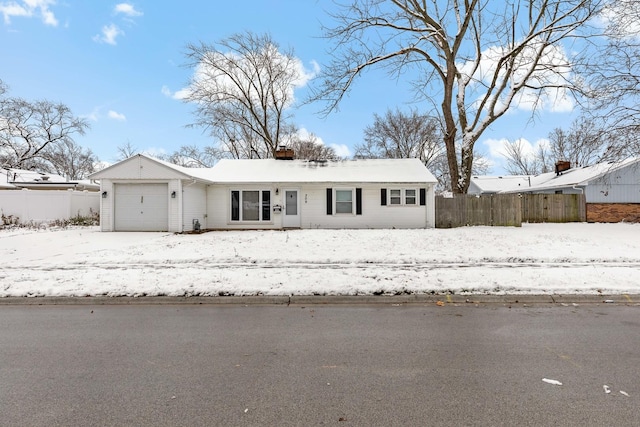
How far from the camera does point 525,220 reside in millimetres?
22969

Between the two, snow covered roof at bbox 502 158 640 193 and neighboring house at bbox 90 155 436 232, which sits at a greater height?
snow covered roof at bbox 502 158 640 193

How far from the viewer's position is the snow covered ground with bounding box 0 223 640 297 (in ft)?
22.4

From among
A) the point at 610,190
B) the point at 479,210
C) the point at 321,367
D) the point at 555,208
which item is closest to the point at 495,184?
the point at 610,190

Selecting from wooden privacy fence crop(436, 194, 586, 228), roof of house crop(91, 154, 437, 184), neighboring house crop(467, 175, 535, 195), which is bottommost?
wooden privacy fence crop(436, 194, 586, 228)

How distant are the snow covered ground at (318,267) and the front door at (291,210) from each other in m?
5.90

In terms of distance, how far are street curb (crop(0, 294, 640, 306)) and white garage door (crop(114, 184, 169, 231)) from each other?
435 inches

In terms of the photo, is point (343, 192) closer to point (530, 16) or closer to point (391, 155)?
point (530, 16)

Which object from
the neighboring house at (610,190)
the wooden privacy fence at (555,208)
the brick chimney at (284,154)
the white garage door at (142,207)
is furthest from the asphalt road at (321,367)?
the neighboring house at (610,190)

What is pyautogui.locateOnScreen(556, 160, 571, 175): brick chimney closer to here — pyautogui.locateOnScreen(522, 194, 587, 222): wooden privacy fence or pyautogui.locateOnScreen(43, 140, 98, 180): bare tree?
pyautogui.locateOnScreen(522, 194, 587, 222): wooden privacy fence

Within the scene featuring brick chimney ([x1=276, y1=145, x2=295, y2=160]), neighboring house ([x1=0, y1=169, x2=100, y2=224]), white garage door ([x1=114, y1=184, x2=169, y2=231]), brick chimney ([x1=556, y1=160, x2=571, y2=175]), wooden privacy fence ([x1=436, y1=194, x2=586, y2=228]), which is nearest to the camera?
white garage door ([x1=114, y1=184, x2=169, y2=231])

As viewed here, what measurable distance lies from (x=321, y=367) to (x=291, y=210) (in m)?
16.0

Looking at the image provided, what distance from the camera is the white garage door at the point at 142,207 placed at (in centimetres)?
1728

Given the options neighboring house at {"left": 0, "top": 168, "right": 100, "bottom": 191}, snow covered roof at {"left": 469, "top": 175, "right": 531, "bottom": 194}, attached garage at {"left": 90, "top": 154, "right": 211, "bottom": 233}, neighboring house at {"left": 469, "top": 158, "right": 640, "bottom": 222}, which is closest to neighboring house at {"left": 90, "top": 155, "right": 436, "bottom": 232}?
attached garage at {"left": 90, "top": 154, "right": 211, "bottom": 233}

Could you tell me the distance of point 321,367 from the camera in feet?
12.3
